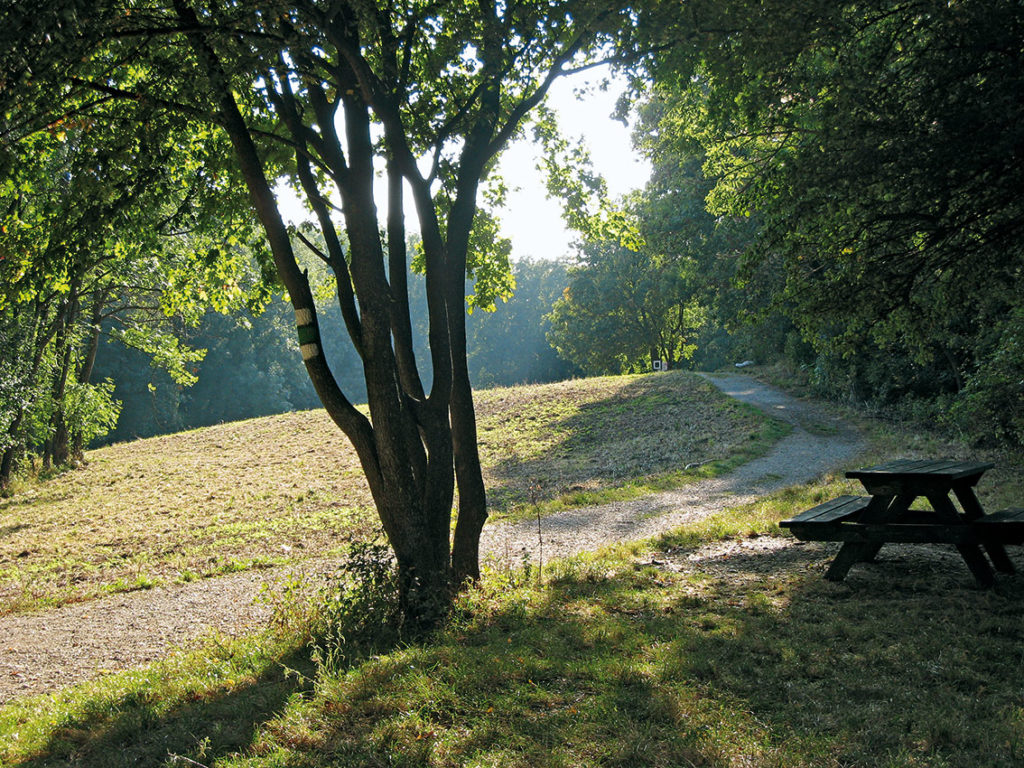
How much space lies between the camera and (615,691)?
4137 millimetres

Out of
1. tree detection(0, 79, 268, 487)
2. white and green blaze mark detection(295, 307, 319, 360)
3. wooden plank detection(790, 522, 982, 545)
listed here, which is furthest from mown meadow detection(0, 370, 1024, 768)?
tree detection(0, 79, 268, 487)

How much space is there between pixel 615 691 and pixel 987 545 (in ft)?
12.5

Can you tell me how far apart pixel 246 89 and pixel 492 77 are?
208 centimetres

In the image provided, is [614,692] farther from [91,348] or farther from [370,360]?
[91,348]

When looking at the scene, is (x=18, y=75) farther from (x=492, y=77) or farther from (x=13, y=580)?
Result: (x=13, y=580)

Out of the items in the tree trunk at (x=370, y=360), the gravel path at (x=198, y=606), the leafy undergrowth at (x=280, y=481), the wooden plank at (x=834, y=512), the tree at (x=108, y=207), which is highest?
the tree at (x=108, y=207)

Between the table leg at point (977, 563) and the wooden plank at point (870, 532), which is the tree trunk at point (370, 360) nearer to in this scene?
the wooden plank at point (870, 532)

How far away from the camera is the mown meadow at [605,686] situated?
3.45 metres

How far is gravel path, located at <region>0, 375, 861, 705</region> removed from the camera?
662 cm

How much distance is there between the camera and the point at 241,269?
9695 mm

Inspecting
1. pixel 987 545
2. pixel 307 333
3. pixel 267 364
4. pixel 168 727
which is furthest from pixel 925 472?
pixel 267 364

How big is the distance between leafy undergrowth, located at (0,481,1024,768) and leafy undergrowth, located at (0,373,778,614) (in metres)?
2.35

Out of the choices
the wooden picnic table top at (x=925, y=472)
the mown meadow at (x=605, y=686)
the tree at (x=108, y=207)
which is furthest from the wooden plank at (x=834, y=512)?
the tree at (x=108, y=207)

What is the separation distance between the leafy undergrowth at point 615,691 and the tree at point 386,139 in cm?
116
